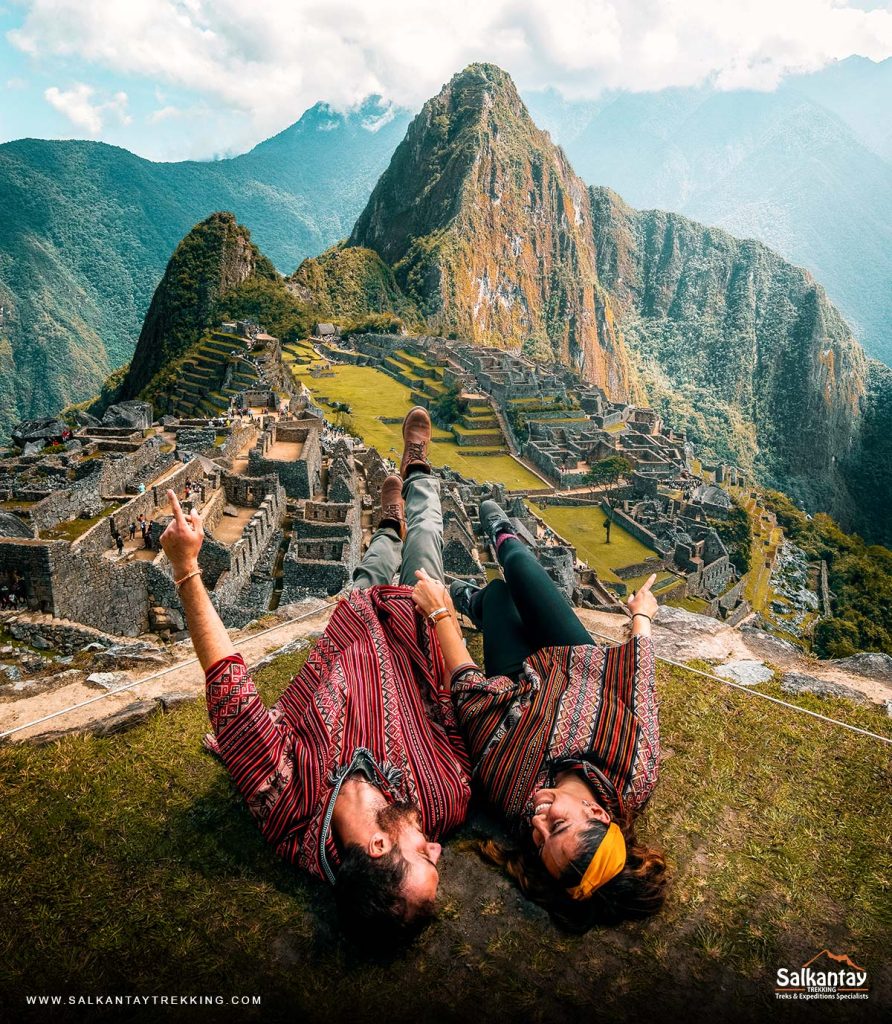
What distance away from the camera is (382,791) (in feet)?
8.09

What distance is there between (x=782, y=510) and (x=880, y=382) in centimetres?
10759

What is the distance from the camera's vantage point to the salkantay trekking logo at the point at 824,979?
2250mm

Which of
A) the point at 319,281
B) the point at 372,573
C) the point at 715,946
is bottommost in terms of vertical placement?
the point at 715,946

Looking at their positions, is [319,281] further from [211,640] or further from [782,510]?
[211,640]

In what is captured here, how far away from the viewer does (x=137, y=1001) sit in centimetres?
210

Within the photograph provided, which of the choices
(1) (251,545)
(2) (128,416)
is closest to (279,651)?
(1) (251,545)

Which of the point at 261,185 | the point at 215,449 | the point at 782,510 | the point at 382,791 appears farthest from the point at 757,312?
the point at 382,791

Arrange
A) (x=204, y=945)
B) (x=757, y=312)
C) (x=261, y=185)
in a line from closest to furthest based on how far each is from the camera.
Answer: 1. (x=204, y=945)
2. (x=261, y=185)
3. (x=757, y=312)

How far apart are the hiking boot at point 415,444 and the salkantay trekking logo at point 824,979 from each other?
11.5 feet

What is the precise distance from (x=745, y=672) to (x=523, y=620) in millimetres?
1895

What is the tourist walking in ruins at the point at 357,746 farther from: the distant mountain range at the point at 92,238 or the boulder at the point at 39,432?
the distant mountain range at the point at 92,238

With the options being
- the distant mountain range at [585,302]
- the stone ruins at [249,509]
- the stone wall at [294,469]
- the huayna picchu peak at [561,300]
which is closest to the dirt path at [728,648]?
the stone ruins at [249,509]

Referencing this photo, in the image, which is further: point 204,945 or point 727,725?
point 727,725

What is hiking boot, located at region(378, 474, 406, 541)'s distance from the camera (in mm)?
4488
